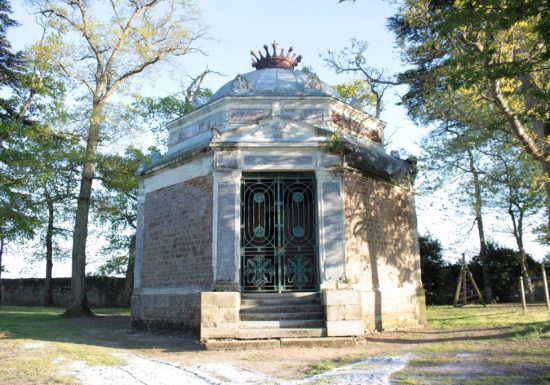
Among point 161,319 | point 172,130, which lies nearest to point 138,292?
point 161,319

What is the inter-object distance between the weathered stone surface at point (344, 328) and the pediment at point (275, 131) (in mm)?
4275

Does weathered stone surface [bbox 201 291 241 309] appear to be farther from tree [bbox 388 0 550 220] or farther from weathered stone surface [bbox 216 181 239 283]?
tree [bbox 388 0 550 220]

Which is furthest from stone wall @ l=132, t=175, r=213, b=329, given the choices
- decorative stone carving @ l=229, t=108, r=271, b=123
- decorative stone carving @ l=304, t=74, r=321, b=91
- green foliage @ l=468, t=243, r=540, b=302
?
green foliage @ l=468, t=243, r=540, b=302

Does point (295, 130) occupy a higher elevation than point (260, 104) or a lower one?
lower

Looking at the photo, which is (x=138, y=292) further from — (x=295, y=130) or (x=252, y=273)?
(x=295, y=130)

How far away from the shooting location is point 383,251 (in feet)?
40.3

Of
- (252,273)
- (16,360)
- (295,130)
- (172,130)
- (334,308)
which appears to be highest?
(172,130)

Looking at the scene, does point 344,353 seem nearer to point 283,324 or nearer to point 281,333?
point 281,333

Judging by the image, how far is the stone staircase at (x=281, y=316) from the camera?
9.29m

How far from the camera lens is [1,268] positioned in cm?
2973

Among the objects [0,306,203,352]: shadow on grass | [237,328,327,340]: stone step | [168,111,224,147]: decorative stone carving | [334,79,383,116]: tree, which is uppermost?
[334,79,383,116]: tree

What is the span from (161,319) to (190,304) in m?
1.31

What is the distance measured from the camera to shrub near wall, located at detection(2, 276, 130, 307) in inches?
1112

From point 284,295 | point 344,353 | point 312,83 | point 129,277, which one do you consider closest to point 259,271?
point 284,295
